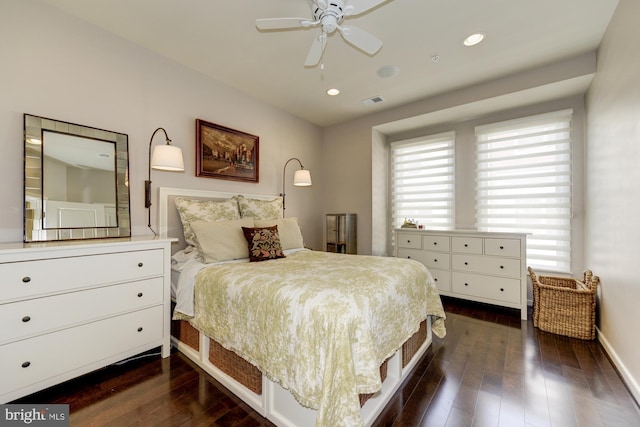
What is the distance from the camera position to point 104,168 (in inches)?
87.1

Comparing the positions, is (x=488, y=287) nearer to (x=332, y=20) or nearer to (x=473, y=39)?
(x=473, y=39)

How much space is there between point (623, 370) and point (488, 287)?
1.34 meters

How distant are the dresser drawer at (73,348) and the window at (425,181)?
3.51 meters

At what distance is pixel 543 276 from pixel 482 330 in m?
1.05

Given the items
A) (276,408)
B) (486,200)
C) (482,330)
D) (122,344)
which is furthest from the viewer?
(486,200)

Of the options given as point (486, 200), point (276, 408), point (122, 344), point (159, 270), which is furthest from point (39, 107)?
point (486, 200)

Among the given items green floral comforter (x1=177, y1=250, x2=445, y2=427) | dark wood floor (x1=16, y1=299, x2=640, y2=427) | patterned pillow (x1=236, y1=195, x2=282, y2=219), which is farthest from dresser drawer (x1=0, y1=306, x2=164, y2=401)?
patterned pillow (x1=236, y1=195, x2=282, y2=219)

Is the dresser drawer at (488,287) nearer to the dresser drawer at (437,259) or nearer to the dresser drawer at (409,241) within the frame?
the dresser drawer at (437,259)

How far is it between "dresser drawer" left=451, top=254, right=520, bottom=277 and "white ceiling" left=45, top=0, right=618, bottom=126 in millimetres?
2065

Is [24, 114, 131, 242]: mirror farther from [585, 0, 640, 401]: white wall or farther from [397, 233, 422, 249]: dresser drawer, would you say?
[585, 0, 640, 401]: white wall

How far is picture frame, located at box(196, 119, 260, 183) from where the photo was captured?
289 cm

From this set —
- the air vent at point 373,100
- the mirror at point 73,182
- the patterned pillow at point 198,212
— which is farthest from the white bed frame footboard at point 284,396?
the air vent at point 373,100

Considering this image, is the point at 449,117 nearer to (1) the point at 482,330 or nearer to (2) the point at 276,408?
(1) the point at 482,330

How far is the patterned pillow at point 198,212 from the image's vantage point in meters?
2.51
